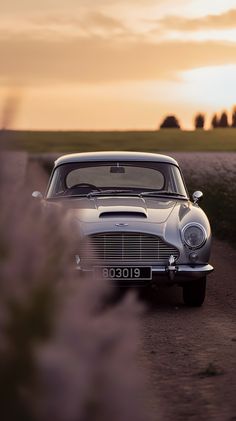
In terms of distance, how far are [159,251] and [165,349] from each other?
2076 mm

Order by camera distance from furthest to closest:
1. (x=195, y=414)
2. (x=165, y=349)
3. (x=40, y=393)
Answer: (x=165, y=349) → (x=195, y=414) → (x=40, y=393)

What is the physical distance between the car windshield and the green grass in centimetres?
6562

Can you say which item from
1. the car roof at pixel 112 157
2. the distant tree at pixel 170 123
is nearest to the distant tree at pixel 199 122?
the distant tree at pixel 170 123

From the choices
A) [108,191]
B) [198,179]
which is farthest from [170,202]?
[198,179]

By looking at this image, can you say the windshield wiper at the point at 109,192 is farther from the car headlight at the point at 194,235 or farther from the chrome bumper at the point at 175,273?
the chrome bumper at the point at 175,273

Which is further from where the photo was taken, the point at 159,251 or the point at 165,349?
the point at 159,251

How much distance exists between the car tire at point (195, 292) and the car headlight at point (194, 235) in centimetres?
43

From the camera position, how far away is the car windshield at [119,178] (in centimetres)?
1141

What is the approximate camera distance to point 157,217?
32.4 ft

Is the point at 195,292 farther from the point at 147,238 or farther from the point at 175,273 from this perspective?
the point at 147,238

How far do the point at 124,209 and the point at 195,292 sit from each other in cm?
107

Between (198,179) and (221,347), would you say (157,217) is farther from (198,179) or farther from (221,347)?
(198,179)

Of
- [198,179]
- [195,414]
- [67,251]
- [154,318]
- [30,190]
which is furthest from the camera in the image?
[198,179]

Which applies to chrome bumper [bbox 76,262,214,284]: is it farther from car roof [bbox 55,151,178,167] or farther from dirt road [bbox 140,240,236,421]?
car roof [bbox 55,151,178,167]
